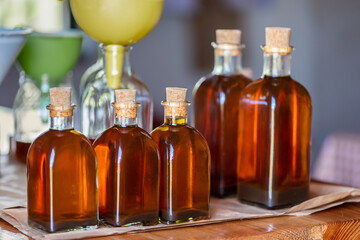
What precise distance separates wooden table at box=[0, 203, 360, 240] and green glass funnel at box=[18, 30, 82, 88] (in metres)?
0.46

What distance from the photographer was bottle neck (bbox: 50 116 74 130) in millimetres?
780

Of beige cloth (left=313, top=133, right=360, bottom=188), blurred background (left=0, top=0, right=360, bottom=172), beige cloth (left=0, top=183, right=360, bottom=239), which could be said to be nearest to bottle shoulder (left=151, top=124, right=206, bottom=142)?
beige cloth (left=0, top=183, right=360, bottom=239)

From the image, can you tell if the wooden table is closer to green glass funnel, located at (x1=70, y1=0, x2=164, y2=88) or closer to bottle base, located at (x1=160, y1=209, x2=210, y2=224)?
bottle base, located at (x1=160, y1=209, x2=210, y2=224)

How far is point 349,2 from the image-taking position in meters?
2.92

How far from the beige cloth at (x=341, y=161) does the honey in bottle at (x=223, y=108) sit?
3.47 feet

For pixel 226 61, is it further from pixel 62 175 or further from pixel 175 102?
pixel 62 175

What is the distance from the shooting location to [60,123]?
0.78 m

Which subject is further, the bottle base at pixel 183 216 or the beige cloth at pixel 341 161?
the beige cloth at pixel 341 161

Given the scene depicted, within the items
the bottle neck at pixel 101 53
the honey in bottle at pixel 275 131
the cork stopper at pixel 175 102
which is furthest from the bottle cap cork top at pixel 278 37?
the bottle neck at pixel 101 53

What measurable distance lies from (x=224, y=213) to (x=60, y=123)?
0.26 m

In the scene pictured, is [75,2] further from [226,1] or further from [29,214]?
[226,1]

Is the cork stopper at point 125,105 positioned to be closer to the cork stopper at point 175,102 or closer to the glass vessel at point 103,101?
the cork stopper at point 175,102

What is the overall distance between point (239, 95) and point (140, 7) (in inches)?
7.8

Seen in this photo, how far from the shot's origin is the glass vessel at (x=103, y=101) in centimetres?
104
